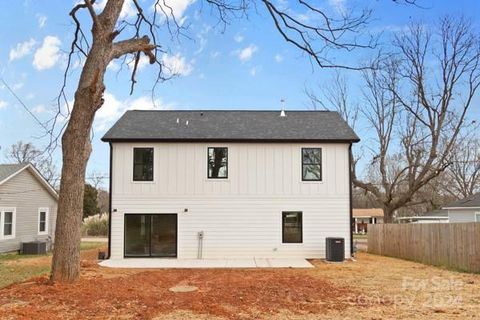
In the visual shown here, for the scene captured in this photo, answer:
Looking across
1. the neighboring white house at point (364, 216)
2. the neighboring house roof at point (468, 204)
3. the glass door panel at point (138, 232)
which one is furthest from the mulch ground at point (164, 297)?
the neighboring white house at point (364, 216)

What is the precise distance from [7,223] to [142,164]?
23.2 ft

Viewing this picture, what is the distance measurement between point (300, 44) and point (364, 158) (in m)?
20.0

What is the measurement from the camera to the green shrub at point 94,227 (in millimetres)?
34031

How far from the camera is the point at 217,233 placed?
17.0 meters

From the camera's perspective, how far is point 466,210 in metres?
25.0

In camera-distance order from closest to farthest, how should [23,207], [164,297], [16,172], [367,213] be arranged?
[164,297], [16,172], [23,207], [367,213]

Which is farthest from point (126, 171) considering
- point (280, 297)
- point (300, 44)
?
point (280, 297)

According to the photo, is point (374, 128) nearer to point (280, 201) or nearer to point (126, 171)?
point (280, 201)

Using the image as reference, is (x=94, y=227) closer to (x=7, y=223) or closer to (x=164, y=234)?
(x=7, y=223)

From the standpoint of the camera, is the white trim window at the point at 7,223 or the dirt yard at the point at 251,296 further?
the white trim window at the point at 7,223

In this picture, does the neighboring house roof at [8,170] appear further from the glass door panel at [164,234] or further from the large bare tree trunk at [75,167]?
the large bare tree trunk at [75,167]

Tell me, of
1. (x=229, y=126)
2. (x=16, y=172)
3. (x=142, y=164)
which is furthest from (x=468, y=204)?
(x=16, y=172)

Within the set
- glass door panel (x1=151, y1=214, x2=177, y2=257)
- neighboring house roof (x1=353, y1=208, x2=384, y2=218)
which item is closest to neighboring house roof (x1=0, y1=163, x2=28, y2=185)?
glass door panel (x1=151, y1=214, x2=177, y2=257)

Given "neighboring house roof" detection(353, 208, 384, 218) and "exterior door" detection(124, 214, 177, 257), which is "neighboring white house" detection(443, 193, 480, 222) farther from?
"neighboring house roof" detection(353, 208, 384, 218)
